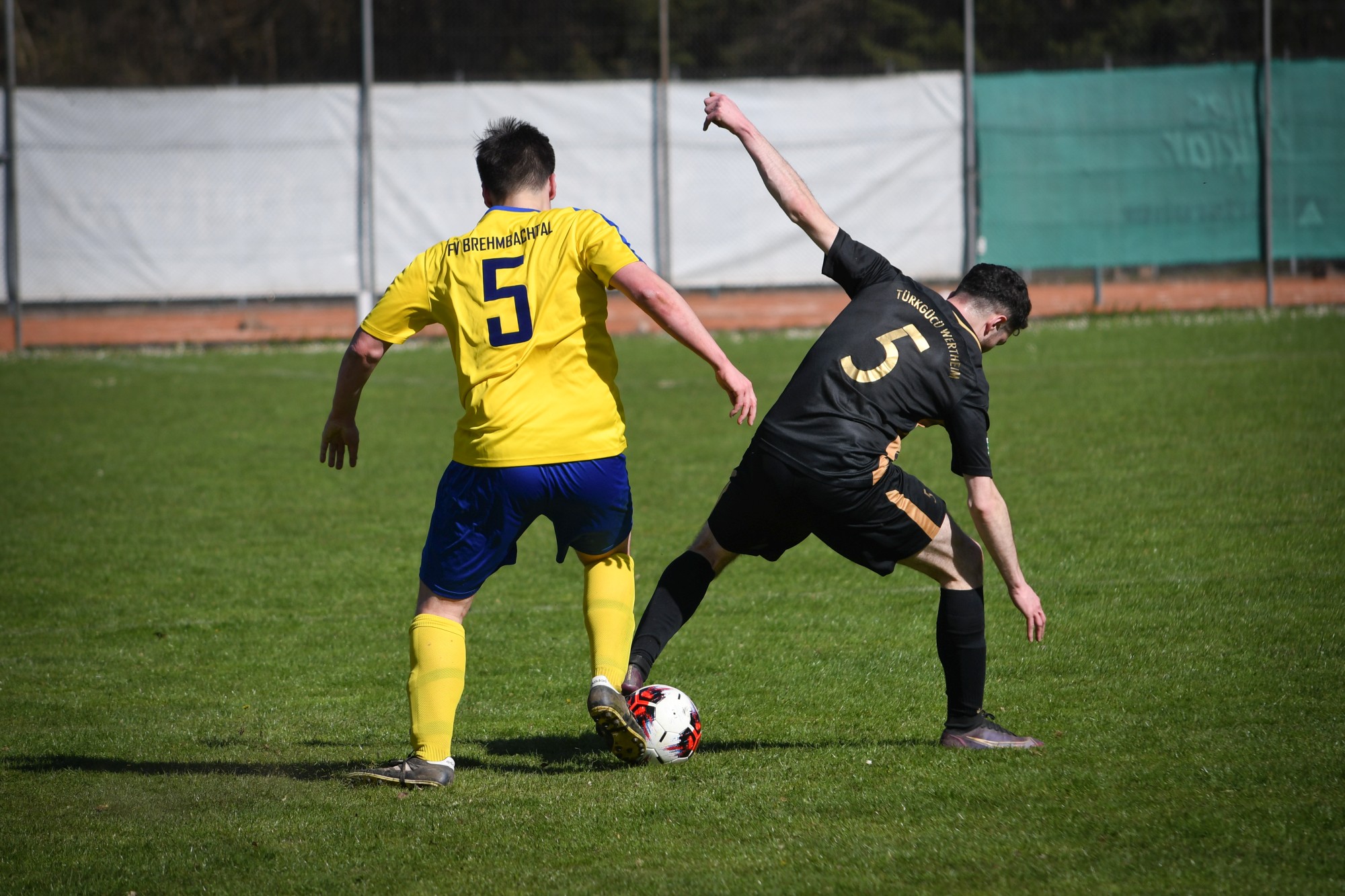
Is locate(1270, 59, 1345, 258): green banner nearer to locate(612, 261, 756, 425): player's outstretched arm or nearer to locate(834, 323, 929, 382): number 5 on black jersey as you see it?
locate(834, 323, 929, 382): number 5 on black jersey

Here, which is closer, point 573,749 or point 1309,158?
point 573,749

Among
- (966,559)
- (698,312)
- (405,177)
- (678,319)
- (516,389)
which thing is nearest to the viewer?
(678,319)

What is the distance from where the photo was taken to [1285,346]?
14.8m

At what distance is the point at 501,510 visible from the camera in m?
4.20

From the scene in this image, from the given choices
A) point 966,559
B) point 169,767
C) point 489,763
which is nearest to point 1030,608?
point 966,559

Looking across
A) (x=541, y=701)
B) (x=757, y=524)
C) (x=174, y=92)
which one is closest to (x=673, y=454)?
(x=541, y=701)

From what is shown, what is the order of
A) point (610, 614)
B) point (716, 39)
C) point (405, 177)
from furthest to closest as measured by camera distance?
point (716, 39), point (405, 177), point (610, 614)

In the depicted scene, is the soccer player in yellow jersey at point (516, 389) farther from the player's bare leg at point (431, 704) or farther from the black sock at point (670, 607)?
the black sock at point (670, 607)

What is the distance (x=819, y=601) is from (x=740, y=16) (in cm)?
2152

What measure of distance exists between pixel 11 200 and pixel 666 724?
16.6 meters

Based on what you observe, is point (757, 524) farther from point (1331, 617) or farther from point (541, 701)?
point (1331, 617)

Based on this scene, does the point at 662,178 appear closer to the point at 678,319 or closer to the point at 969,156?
the point at 969,156

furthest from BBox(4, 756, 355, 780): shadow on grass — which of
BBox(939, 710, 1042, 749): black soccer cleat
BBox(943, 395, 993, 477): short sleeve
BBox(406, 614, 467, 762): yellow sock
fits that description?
BBox(943, 395, 993, 477): short sleeve

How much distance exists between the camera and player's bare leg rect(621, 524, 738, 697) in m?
4.64
